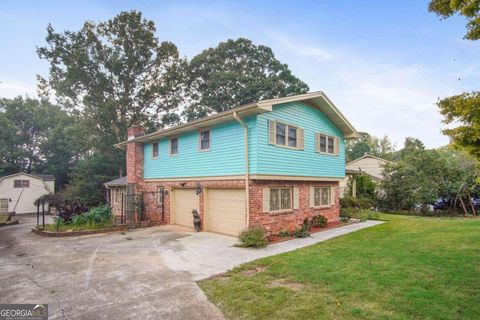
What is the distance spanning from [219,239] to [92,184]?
2181cm

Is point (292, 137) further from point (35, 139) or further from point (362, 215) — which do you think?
point (35, 139)

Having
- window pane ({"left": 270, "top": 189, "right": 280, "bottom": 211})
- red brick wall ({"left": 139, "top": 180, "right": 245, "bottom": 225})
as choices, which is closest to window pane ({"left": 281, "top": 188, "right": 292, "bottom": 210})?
window pane ({"left": 270, "top": 189, "right": 280, "bottom": 211})

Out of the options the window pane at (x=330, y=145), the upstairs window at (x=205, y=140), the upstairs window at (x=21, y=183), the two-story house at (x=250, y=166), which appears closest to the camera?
the two-story house at (x=250, y=166)

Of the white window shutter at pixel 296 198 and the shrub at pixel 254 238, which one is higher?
the white window shutter at pixel 296 198

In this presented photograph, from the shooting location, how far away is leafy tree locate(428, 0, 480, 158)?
4957 millimetres

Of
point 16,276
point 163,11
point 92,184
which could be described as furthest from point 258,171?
point 92,184

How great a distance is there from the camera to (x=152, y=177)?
54.5ft

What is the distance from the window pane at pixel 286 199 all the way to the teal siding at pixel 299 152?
0.85 meters

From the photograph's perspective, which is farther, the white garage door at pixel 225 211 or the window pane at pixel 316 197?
the window pane at pixel 316 197

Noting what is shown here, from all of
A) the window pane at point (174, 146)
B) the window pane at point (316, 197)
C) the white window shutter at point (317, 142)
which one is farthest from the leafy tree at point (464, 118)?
the window pane at point (174, 146)

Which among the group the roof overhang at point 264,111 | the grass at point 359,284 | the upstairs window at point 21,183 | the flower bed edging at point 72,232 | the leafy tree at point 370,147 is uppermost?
the leafy tree at point 370,147

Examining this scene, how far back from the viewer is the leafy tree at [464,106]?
496 centimetres

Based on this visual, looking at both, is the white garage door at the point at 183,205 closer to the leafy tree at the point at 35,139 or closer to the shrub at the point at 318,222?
the shrub at the point at 318,222

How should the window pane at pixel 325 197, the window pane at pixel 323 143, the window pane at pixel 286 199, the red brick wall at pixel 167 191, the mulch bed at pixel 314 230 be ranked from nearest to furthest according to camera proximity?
1. the mulch bed at pixel 314 230
2. the window pane at pixel 286 199
3. the red brick wall at pixel 167 191
4. the window pane at pixel 323 143
5. the window pane at pixel 325 197
